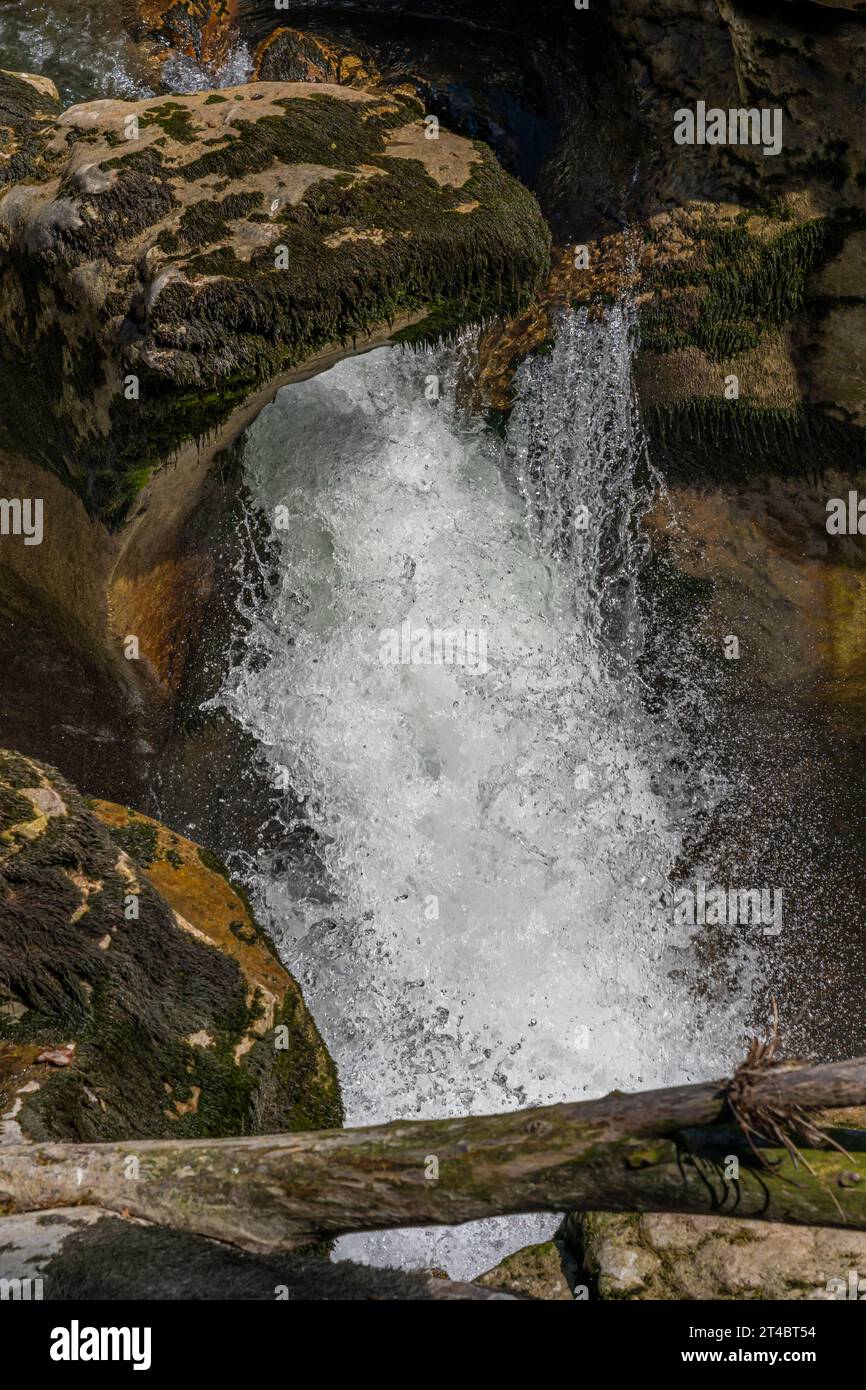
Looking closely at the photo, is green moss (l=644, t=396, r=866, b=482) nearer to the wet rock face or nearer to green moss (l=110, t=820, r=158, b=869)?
the wet rock face

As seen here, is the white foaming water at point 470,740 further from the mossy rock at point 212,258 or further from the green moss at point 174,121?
the green moss at point 174,121

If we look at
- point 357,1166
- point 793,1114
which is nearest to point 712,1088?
point 793,1114

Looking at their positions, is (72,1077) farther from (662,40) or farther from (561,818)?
(662,40)

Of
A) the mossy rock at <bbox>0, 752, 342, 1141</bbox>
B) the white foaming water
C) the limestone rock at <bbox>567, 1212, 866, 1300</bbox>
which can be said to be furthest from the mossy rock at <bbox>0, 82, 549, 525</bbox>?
the limestone rock at <bbox>567, 1212, 866, 1300</bbox>

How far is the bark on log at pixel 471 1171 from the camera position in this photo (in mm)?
2906

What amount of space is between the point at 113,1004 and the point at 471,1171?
1601 millimetres

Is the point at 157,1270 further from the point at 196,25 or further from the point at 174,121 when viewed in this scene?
the point at 196,25

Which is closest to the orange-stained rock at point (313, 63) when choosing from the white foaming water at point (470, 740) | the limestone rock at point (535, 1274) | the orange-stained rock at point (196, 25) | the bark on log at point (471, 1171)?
the orange-stained rock at point (196, 25)

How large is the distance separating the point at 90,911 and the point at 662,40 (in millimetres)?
4342

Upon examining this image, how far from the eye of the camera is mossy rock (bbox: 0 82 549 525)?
14.8 feet

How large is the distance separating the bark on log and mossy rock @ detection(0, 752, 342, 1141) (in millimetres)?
364

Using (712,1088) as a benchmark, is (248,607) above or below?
above

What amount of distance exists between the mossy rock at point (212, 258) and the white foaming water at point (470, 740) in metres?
1.02

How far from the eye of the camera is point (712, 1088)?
9.46 feet
